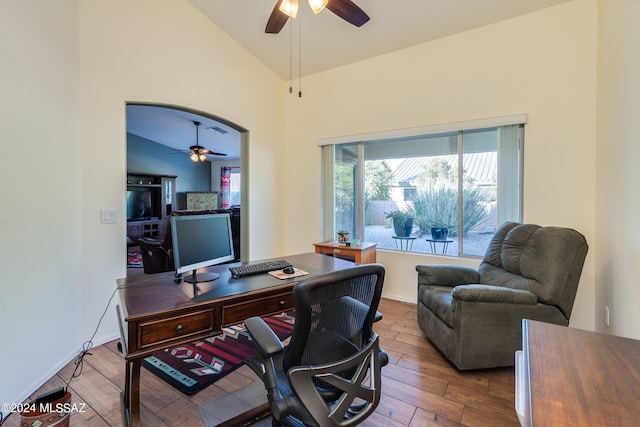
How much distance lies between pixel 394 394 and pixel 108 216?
283 centimetres

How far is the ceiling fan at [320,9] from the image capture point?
1982 mm

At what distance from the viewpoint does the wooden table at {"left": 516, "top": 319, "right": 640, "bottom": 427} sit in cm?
69

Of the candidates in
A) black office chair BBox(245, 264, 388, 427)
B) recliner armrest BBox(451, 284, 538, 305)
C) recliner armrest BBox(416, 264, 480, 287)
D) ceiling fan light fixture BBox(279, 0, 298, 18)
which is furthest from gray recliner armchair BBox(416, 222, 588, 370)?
ceiling fan light fixture BBox(279, 0, 298, 18)

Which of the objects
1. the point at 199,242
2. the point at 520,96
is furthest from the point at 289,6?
the point at 520,96

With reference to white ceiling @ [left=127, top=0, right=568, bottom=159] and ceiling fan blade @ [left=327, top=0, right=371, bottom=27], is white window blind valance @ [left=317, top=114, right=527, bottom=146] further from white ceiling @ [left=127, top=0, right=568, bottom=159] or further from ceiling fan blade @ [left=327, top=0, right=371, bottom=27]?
ceiling fan blade @ [left=327, top=0, right=371, bottom=27]

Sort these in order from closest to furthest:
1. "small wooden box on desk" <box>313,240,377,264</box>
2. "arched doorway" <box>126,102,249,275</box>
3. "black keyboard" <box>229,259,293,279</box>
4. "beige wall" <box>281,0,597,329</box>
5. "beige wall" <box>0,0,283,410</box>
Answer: "beige wall" <box>0,0,283,410</box>, "black keyboard" <box>229,259,293,279</box>, "beige wall" <box>281,0,597,329</box>, "small wooden box on desk" <box>313,240,377,264</box>, "arched doorway" <box>126,102,249,275</box>

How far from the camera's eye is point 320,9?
1981 mm

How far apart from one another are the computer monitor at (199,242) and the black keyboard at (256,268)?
0.40 ft

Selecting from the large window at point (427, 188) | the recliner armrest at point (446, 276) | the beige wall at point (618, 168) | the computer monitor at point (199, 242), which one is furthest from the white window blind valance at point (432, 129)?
the computer monitor at point (199, 242)

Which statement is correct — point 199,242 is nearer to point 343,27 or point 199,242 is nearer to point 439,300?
point 439,300

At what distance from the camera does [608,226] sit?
2246 millimetres

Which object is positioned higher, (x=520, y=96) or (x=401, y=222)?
(x=520, y=96)

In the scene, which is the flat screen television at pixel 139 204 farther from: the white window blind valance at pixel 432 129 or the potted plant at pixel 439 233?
the potted plant at pixel 439 233

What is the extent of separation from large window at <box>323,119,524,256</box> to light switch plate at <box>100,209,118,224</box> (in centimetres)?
259
